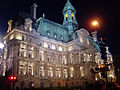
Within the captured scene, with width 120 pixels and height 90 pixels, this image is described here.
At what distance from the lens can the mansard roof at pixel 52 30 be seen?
52219 millimetres

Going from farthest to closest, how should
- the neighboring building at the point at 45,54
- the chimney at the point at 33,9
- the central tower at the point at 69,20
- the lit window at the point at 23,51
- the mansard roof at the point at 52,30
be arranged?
1. the central tower at the point at 69,20
2. the chimney at the point at 33,9
3. the mansard roof at the point at 52,30
4. the lit window at the point at 23,51
5. the neighboring building at the point at 45,54

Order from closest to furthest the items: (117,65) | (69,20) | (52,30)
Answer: (52,30)
(69,20)
(117,65)

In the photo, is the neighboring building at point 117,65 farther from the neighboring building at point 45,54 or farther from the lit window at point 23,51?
the lit window at point 23,51

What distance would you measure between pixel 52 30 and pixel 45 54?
37.9ft

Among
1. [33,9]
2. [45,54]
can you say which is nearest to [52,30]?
[33,9]

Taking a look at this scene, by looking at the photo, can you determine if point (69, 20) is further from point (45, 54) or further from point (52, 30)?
point (45, 54)

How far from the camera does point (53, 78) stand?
48.7 m

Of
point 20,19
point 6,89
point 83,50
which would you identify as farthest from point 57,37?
point 6,89

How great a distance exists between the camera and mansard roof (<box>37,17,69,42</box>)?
171ft

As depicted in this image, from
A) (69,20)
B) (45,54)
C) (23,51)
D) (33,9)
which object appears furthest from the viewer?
(69,20)

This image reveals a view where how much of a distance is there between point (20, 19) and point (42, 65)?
16.4 meters

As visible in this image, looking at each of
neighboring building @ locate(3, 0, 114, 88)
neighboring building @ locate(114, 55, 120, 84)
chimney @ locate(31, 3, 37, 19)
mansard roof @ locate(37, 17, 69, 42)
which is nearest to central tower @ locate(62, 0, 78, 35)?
neighboring building @ locate(3, 0, 114, 88)

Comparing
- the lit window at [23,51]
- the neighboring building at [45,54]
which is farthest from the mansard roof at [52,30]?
the lit window at [23,51]

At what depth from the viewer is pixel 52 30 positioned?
2195 inches
